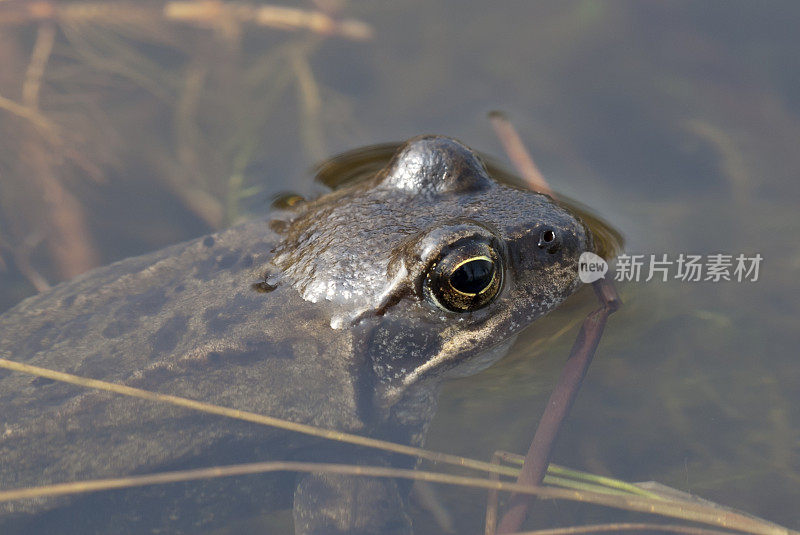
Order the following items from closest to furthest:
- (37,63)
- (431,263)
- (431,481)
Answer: (431,263) < (431,481) < (37,63)

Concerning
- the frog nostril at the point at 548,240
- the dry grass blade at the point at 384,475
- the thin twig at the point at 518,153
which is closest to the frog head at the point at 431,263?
the frog nostril at the point at 548,240

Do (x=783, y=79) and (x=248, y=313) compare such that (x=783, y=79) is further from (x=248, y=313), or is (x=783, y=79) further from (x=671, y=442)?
(x=248, y=313)

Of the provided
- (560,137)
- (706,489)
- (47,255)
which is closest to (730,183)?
(560,137)

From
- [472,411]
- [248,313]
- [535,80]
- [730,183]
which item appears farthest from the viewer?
[535,80]

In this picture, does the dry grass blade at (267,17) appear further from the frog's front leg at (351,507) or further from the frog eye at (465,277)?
the frog's front leg at (351,507)

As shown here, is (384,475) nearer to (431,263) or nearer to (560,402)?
(560,402)

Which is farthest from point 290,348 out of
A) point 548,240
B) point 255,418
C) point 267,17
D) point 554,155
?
point 267,17
